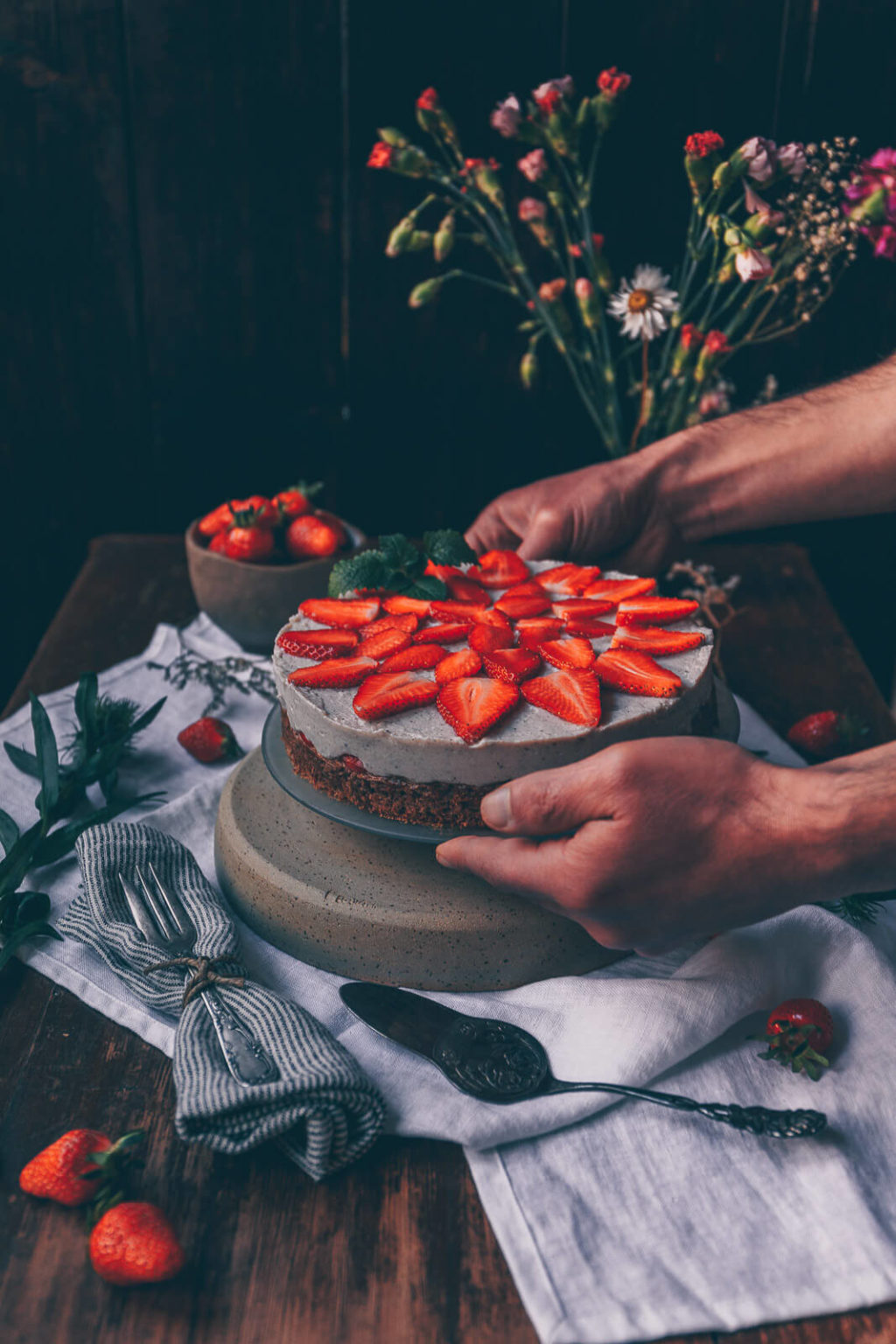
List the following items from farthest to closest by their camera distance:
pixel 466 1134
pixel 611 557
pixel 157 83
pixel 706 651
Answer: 1. pixel 157 83
2. pixel 611 557
3. pixel 706 651
4. pixel 466 1134

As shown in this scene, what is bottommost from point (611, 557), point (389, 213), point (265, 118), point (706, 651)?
point (611, 557)

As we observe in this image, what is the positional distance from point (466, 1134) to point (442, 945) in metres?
0.28

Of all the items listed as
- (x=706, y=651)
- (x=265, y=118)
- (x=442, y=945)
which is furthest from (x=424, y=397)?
(x=442, y=945)

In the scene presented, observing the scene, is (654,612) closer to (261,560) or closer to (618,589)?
(618,589)

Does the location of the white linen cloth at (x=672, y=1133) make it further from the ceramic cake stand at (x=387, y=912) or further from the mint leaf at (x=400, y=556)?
the mint leaf at (x=400, y=556)

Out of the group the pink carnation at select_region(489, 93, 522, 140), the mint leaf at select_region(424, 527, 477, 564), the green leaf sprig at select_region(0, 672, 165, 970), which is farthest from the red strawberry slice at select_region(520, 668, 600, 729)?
the pink carnation at select_region(489, 93, 522, 140)

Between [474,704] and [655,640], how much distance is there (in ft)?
1.08

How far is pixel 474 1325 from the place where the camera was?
96cm

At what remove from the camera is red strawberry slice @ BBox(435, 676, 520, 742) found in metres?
1.34

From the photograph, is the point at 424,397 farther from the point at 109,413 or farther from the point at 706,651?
the point at 706,651

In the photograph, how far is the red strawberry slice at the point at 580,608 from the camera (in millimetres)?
1629

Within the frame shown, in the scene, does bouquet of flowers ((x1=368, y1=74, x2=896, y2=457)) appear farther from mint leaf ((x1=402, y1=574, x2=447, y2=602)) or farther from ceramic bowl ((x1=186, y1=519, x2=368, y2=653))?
mint leaf ((x1=402, y1=574, x2=447, y2=602))

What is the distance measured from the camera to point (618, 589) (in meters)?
1.74

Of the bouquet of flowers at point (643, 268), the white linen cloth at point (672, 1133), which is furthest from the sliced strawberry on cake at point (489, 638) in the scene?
the bouquet of flowers at point (643, 268)
